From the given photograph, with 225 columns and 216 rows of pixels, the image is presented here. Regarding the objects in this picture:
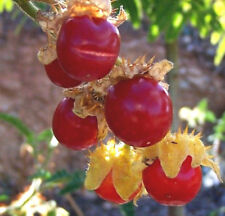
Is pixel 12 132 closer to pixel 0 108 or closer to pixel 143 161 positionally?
pixel 0 108

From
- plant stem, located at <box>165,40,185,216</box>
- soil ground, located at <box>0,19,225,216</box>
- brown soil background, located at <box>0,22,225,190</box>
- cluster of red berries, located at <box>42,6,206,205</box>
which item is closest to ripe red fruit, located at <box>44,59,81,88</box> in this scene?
cluster of red berries, located at <box>42,6,206,205</box>

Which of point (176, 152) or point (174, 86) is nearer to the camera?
point (176, 152)

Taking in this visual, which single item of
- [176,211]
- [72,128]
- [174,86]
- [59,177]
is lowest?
[176,211]

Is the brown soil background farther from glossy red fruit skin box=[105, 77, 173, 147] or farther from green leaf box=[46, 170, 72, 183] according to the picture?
glossy red fruit skin box=[105, 77, 173, 147]

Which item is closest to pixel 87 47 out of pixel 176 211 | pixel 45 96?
pixel 176 211

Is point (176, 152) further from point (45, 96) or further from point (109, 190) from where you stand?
point (45, 96)

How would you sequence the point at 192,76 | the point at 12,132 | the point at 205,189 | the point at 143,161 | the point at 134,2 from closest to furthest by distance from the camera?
the point at 143,161
the point at 134,2
the point at 205,189
the point at 12,132
the point at 192,76

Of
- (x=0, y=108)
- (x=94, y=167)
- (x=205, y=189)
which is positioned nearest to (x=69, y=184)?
(x=94, y=167)
